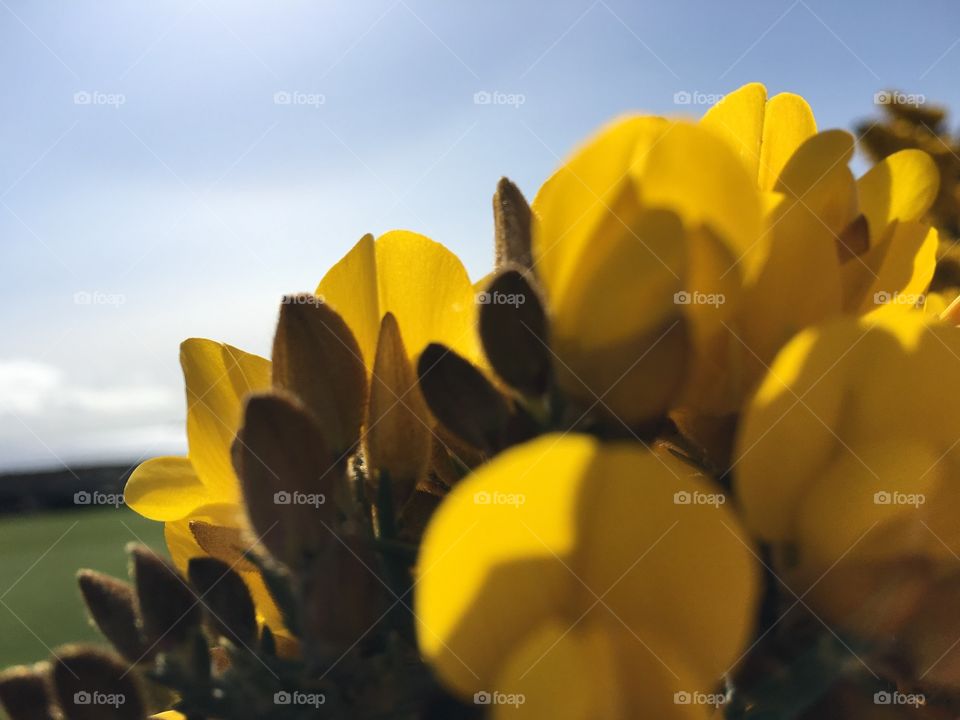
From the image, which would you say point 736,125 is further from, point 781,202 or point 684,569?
point 684,569

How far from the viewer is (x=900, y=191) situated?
1.19ft

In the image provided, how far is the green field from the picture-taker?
17.3 feet

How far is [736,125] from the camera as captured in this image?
0.35m

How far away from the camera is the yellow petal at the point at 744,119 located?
351 millimetres

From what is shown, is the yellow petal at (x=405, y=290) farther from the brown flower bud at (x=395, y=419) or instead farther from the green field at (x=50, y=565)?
the green field at (x=50, y=565)

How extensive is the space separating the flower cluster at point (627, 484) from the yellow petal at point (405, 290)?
4 centimetres

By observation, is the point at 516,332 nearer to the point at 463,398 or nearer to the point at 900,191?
the point at 463,398

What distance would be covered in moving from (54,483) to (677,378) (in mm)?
10528

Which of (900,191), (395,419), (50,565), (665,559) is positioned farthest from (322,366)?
(50,565)

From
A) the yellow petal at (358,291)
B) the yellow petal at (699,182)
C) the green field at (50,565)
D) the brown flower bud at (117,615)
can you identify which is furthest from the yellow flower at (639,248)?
the green field at (50,565)

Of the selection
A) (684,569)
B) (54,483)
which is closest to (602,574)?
(684,569)

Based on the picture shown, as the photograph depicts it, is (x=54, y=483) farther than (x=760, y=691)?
Yes

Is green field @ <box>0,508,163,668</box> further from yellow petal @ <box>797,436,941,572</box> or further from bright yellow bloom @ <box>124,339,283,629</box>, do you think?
yellow petal @ <box>797,436,941,572</box>

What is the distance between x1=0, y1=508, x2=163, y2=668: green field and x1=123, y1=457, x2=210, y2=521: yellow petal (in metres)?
4.01
